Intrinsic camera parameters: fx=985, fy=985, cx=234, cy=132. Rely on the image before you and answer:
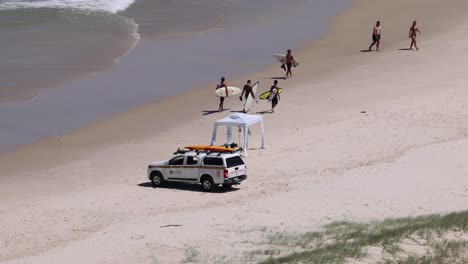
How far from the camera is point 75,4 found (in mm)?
48719

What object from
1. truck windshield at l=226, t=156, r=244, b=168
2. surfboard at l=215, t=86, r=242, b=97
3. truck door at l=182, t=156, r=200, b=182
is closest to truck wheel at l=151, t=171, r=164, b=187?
truck door at l=182, t=156, r=200, b=182

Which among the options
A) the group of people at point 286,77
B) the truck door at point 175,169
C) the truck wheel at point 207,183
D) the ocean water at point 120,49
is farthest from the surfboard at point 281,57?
the truck wheel at point 207,183

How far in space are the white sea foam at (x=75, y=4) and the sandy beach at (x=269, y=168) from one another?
523 inches

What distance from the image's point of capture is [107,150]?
28734 millimetres

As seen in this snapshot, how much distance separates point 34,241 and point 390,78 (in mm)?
17459

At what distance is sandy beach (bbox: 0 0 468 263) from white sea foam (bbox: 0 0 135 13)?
13.3 meters

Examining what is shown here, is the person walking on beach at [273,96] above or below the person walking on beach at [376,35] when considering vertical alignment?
below

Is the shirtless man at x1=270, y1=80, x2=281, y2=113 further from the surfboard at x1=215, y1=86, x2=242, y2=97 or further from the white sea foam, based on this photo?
the white sea foam

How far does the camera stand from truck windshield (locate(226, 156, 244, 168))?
24.4m

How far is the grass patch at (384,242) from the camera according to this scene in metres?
17.0

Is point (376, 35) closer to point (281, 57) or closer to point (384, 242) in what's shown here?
point (281, 57)

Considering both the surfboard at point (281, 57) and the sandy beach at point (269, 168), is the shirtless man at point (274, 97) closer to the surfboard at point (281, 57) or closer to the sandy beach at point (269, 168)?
the sandy beach at point (269, 168)

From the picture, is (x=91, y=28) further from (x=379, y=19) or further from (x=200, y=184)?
(x=200, y=184)

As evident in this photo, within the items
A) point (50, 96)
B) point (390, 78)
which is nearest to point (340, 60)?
point (390, 78)
